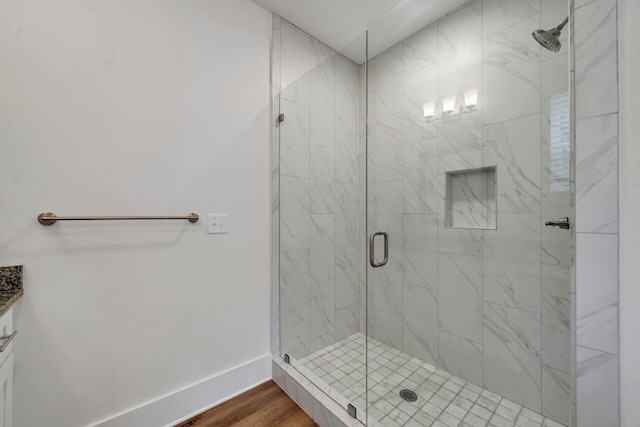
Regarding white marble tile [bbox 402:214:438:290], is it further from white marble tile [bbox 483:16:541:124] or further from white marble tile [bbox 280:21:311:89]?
white marble tile [bbox 280:21:311:89]

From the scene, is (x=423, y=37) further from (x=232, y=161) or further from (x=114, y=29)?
(x=114, y=29)

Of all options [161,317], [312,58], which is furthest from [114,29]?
[161,317]

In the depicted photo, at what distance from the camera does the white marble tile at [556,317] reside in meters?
1.13

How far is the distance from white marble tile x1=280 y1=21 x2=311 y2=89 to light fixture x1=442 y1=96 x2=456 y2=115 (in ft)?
3.59

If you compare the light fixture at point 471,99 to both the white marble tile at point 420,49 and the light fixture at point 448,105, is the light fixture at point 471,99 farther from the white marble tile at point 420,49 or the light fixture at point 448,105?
the white marble tile at point 420,49

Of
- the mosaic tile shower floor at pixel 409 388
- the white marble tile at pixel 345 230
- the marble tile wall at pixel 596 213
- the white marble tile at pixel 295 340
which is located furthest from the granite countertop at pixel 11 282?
the marble tile wall at pixel 596 213

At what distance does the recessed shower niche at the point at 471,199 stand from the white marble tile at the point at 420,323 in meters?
0.50

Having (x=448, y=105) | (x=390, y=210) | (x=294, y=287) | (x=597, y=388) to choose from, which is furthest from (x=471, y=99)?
(x=294, y=287)

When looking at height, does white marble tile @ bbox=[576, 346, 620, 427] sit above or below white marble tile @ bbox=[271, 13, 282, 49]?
below

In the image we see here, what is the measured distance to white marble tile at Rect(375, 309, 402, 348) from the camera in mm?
1786

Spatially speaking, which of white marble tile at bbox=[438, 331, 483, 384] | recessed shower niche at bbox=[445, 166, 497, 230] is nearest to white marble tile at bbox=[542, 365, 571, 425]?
white marble tile at bbox=[438, 331, 483, 384]
